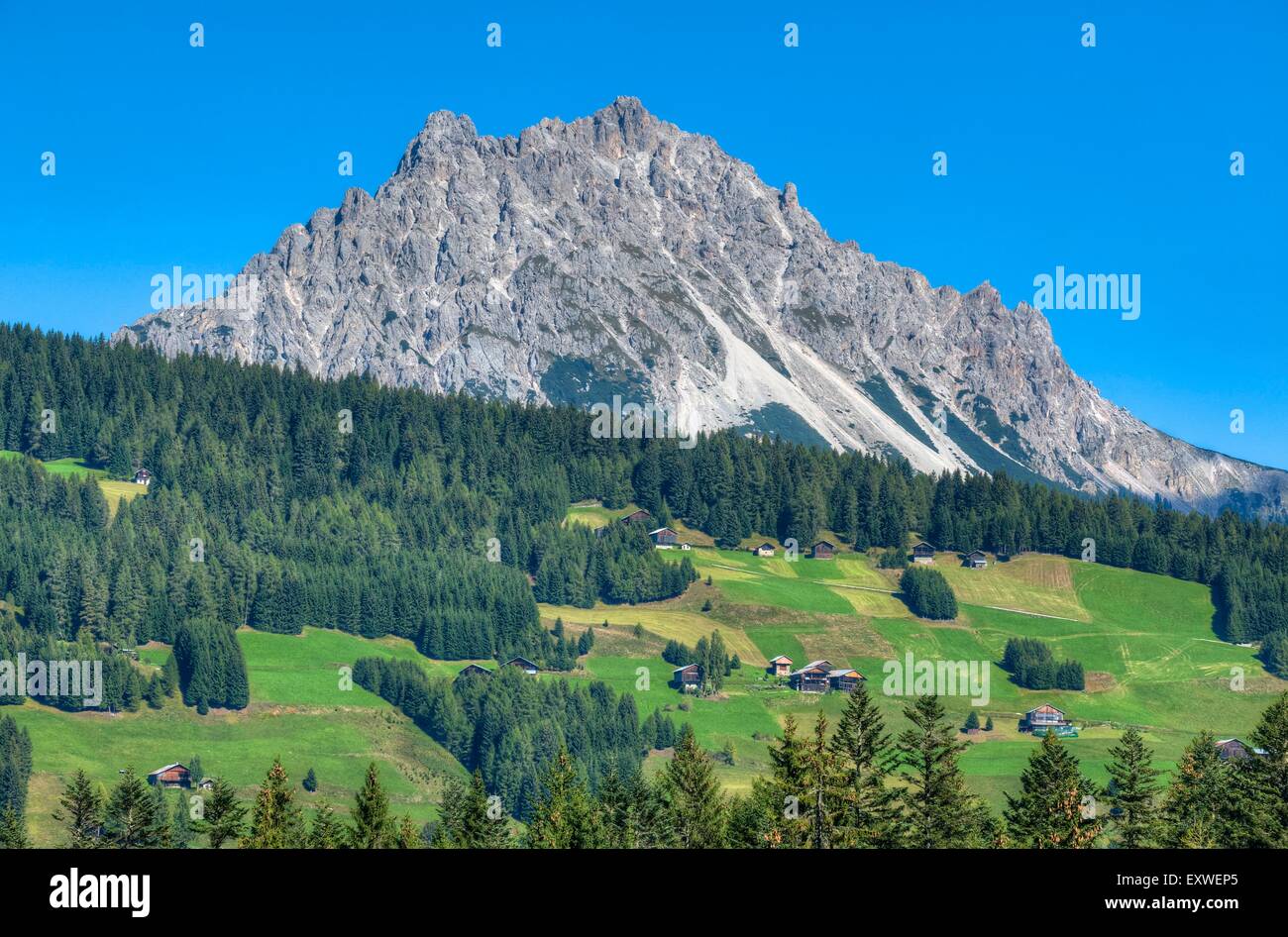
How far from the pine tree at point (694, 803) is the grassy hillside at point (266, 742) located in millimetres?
65151

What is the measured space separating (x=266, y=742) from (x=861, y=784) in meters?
104

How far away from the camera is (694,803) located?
89.6 m

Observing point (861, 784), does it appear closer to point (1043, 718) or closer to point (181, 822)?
point (181, 822)

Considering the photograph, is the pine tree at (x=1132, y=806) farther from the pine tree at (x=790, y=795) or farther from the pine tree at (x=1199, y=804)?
the pine tree at (x=790, y=795)

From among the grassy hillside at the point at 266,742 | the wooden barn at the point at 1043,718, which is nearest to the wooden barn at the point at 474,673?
the grassy hillside at the point at 266,742

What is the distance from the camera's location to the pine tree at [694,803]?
290 feet

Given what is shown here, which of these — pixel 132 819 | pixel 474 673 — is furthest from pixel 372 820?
pixel 474 673

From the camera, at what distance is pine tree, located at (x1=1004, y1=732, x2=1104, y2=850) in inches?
2874

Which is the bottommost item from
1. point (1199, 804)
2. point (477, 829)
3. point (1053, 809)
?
point (477, 829)

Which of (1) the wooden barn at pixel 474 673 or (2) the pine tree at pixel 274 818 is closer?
(2) the pine tree at pixel 274 818

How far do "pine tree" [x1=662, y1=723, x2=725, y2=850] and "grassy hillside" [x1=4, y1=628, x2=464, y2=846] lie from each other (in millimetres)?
65151

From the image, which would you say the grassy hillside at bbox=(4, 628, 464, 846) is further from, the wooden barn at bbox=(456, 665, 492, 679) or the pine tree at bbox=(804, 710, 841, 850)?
the pine tree at bbox=(804, 710, 841, 850)
